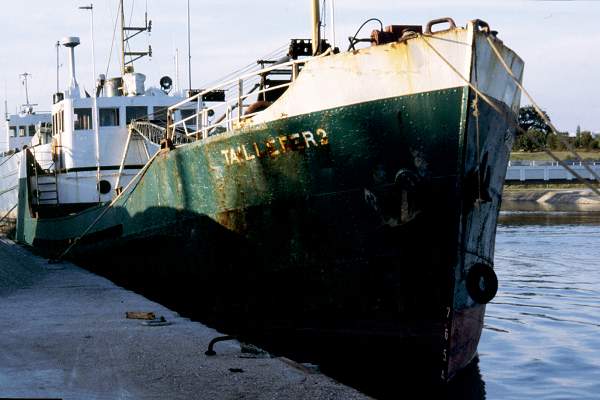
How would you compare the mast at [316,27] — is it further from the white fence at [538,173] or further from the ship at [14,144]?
the white fence at [538,173]

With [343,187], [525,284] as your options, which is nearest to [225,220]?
[343,187]

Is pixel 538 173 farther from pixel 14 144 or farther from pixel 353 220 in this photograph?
pixel 353 220

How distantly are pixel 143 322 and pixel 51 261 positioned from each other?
11253mm

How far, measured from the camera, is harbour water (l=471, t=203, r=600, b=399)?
1280 centimetres

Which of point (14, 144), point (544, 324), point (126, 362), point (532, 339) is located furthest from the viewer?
point (14, 144)

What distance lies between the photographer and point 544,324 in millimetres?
17625

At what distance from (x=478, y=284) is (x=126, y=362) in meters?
4.81

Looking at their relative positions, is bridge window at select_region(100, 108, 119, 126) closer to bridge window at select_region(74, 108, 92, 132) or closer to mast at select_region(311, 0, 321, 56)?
bridge window at select_region(74, 108, 92, 132)

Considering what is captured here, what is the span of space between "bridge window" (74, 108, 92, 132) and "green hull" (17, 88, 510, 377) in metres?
8.49

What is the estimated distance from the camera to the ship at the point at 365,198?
1184cm

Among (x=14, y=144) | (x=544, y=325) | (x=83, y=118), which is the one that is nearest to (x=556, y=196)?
(x=14, y=144)

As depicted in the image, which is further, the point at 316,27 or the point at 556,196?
the point at 556,196

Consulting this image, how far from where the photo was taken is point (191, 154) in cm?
1513

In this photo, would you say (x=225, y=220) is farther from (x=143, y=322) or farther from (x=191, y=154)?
(x=143, y=322)
